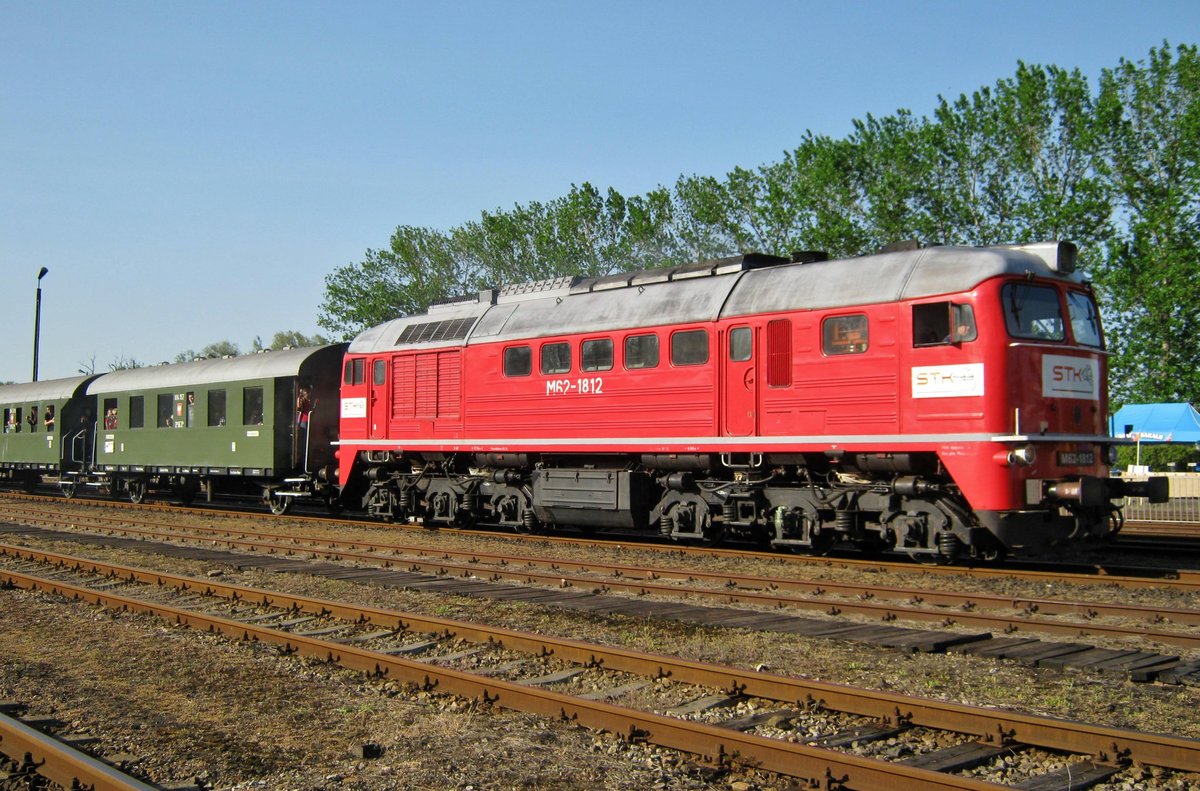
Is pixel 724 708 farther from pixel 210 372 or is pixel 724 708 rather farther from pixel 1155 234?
pixel 1155 234

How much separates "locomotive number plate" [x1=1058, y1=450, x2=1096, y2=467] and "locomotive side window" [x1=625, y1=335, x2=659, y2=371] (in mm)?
6147

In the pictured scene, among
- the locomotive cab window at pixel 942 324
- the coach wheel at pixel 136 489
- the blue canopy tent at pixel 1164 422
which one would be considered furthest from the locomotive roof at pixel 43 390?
the blue canopy tent at pixel 1164 422

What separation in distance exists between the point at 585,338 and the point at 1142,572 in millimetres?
9011

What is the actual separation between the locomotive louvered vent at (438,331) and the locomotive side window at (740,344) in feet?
21.0

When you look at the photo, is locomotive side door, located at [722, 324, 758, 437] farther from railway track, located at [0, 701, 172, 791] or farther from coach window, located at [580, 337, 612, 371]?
railway track, located at [0, 701, 172, 791]

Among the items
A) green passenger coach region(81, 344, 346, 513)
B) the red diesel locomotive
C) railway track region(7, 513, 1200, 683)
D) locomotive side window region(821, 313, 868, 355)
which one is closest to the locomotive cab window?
the red diesel locomotive

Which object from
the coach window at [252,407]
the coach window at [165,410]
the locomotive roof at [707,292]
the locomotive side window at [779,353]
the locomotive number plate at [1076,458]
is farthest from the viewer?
the coach window at [165,410]

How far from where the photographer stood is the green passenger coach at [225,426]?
972 inches

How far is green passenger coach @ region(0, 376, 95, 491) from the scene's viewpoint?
110ft

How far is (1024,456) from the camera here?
12430 mm

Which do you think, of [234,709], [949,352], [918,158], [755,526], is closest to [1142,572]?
[949,352]

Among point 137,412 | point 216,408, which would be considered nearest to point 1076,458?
point 216,408

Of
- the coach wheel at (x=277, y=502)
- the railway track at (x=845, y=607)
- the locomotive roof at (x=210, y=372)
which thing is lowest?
the railway track at (x=845, y=607)

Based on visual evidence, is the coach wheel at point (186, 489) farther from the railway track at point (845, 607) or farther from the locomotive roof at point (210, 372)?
the railway track at point (845, 607)
